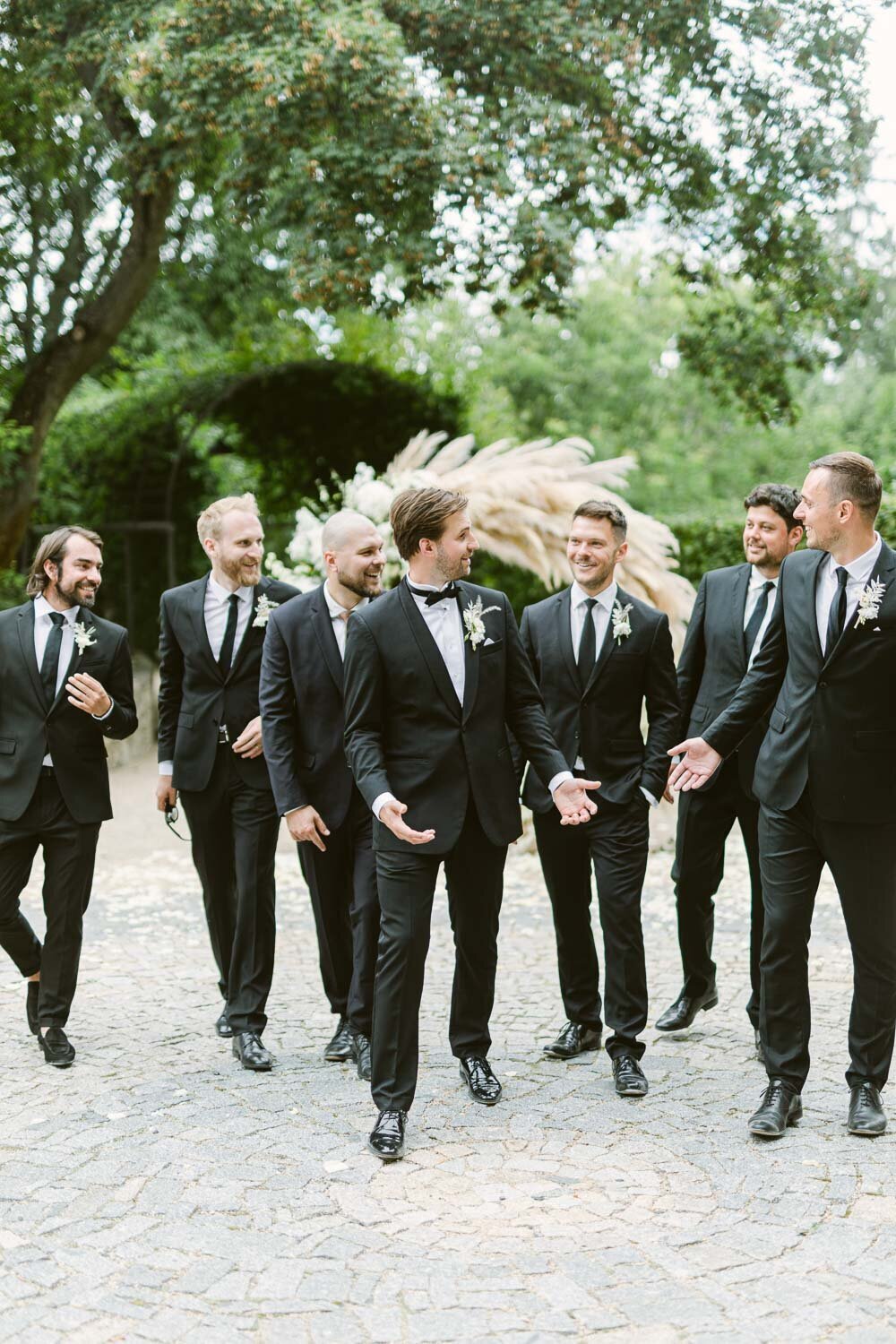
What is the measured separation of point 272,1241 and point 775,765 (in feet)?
7.51

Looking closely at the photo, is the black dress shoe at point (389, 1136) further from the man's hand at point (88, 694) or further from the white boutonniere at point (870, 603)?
the white boutonniere at point (870, 603)

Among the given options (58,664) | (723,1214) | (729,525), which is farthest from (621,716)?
(729,525)

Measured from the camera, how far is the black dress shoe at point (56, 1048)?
5703mm

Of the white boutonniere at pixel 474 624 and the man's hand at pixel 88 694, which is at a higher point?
the white boutonniere at pixel 474 624

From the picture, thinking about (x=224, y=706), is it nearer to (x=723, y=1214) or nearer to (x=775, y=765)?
(x=775, y=765)

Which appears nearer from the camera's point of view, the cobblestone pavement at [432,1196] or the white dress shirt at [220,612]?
the cobblestone pavement at [432,1196]

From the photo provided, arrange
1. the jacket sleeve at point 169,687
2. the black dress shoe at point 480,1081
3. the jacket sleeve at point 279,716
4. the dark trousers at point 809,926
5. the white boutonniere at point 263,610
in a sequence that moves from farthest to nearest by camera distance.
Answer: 1. the jacket sleeve at point 169,687
2. the white boutonniere at point 263,610
3. the jacket sleeve at point 279,716
4. the black dress shoe at point 480,1081
5. the dark trousers at point 809,926

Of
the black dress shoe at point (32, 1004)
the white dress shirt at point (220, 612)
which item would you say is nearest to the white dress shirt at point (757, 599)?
the white dress shirt at point (220, 612)

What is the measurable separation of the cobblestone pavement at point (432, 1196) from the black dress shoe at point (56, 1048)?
84 mm

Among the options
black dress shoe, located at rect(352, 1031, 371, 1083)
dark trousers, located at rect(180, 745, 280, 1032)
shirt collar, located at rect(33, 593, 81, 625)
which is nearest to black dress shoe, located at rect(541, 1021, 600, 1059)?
black dress shoe, located at rect(352, 1031, 371, 1083)

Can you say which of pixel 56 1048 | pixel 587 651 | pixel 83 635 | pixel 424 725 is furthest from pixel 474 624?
pixel 56 1048

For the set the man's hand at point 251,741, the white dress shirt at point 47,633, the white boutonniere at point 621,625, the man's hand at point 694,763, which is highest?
the white boutonniere at point 621,625

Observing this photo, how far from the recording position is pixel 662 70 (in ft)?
40.1

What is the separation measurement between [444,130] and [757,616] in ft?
21.4
